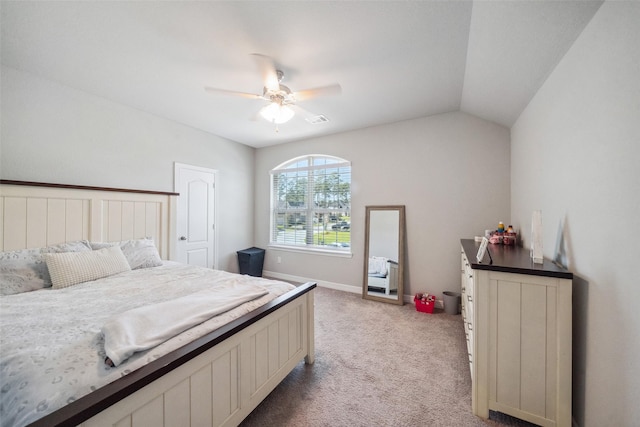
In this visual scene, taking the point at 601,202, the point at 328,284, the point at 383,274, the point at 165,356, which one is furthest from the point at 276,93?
the point at 328,284

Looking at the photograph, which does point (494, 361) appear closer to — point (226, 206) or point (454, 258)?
point (454, 258)

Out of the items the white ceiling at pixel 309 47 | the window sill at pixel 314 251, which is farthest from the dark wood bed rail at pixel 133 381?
the window sill at pixel 314 251

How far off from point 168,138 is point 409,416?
13.5 ft

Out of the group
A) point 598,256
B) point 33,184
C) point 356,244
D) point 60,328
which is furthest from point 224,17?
point 356,244

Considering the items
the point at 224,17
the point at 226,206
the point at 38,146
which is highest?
the point at 224,17

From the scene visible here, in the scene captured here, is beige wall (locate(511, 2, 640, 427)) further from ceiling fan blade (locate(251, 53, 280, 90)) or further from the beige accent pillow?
the beige accent pillow

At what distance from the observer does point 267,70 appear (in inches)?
73.4

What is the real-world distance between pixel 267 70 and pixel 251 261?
3.26 m

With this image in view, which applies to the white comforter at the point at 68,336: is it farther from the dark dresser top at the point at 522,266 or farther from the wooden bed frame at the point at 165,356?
the dark dresser top at the point at 522,266

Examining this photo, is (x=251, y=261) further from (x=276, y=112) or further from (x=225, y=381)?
(x=225, y=381)

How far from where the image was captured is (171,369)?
1018 mm

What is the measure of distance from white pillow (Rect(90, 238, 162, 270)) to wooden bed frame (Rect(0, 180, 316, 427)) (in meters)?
0.27

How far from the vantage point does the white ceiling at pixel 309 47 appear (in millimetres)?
1532

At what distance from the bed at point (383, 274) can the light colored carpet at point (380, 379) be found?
594 millimetres
